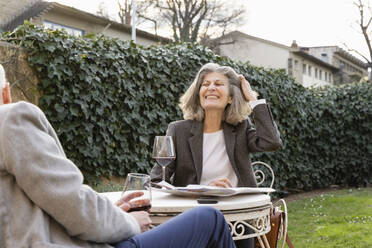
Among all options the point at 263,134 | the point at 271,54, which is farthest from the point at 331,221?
the point at 271,54

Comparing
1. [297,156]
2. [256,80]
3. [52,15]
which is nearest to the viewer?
[256,80]

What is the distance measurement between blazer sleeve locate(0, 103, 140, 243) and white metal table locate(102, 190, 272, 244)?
0.69m

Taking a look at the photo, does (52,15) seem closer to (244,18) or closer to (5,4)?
(5,4)

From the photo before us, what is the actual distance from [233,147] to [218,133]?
0.70ft

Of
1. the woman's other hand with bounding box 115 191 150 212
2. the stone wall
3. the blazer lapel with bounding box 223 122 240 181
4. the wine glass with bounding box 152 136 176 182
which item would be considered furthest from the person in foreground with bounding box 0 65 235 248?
the stone wall

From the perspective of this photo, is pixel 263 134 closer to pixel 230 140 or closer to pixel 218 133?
pixel 230 140

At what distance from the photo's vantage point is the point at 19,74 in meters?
4.34

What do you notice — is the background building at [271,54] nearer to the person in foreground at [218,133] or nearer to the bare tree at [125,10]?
the bare tree at [125,10]

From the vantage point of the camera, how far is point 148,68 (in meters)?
5.55

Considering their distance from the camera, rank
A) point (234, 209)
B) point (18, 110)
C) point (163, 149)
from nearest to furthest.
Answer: point (18, 110) < point (234, 209) < point (163, 149)

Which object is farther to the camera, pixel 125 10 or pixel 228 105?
pixel 125 10

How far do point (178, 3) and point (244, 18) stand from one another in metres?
4.69

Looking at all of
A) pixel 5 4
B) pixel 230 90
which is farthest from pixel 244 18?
pixel 230 90

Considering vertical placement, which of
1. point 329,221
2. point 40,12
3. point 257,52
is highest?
point 257,52
